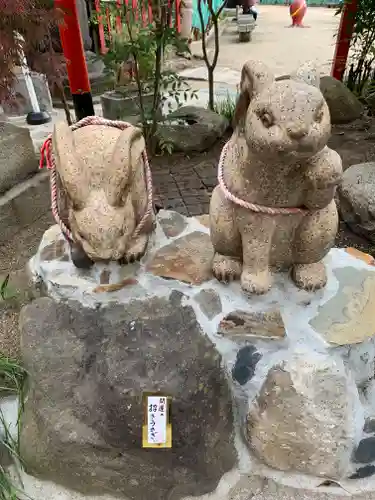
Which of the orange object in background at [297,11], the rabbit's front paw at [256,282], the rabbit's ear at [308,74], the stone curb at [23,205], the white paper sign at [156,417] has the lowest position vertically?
the orange object in background at [297,11]

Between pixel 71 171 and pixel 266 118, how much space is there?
0.67m

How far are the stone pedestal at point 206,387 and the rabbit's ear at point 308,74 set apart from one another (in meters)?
0.69

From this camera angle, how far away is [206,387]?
160 cm

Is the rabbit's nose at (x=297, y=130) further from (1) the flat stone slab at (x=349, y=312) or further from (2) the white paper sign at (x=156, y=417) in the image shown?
(2) the white paper sign at (x=156, y=417)

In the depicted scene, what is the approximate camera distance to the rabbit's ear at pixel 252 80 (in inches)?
50.8

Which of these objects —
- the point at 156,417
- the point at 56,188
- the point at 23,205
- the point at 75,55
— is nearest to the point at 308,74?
the point at 56,188

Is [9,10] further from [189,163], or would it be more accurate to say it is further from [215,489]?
[215,489]

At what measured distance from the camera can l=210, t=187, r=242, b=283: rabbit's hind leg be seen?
1.55m

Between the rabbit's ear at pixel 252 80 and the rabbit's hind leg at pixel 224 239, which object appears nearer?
the rabbit's ear at pixel 252 80

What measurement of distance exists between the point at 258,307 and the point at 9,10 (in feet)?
6.12

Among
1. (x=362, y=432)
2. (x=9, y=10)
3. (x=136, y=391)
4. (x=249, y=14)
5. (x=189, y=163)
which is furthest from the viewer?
(x=249, y=14)

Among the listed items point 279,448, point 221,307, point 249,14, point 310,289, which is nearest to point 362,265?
point 310,289

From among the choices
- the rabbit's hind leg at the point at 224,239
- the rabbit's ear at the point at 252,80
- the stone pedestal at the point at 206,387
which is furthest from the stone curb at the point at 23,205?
the rabbit's ear at the point at 252,80

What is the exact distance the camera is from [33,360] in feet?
5.53
